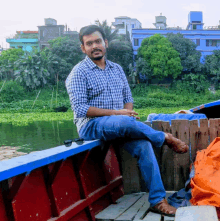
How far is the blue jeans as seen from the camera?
2848 mm

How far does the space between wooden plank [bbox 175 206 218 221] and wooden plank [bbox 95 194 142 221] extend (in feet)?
3.25

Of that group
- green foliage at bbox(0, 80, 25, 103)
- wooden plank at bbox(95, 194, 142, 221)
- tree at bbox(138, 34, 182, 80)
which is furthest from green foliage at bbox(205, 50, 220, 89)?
wooden plank at bbox(95, 194, 142, 221)

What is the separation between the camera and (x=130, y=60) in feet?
141

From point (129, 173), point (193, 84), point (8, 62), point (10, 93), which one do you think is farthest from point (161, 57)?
point (129, 173)

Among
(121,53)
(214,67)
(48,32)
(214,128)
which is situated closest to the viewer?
(214,128)

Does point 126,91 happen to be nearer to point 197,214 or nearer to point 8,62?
point 197,214

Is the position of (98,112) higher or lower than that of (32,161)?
higher

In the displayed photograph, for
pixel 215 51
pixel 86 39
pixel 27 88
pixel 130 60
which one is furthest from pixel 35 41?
pixel 86 39

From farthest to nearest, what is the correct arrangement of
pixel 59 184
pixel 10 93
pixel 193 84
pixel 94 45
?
pixel 193 84 < pixel 10 93 < pixel 94 45 < pixel 59 184

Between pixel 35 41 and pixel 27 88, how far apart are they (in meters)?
Result: 13.2

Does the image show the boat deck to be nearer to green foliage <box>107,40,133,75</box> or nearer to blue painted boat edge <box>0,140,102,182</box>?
blue painted boat edge <box>0,140,102,182</box>

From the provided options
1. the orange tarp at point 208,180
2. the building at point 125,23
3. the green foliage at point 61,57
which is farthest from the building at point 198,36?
the orange tarp at point 208,180

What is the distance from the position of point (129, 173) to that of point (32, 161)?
189 cm

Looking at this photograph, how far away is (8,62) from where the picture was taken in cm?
4481
